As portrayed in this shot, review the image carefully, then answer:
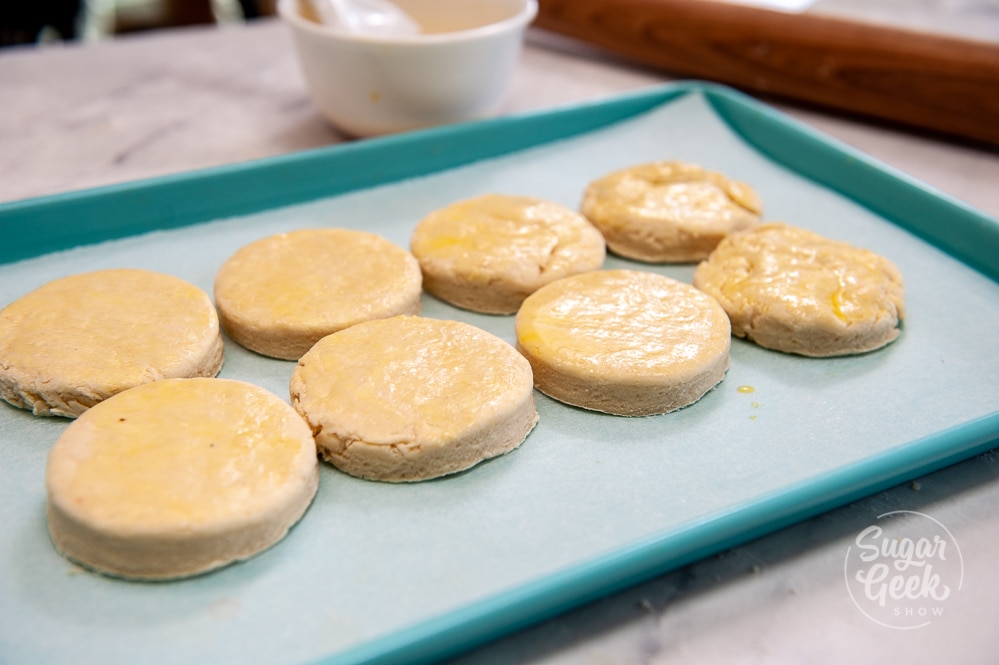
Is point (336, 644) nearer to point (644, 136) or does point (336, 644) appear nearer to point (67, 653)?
point (67, 653)

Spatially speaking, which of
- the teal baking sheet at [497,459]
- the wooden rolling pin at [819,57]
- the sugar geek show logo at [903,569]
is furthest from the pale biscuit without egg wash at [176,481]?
the wooden rolling pin at [819,57]

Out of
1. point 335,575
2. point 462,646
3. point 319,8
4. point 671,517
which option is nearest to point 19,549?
point 335,575

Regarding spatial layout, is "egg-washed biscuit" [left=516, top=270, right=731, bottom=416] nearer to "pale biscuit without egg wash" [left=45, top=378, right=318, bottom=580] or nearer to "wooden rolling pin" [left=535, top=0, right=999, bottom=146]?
"pale biscuit without egg wash" [left=45, top=378, right=318, bottom=580]

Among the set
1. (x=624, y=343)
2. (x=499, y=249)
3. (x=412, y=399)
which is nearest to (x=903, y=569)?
(x=624, y=343)

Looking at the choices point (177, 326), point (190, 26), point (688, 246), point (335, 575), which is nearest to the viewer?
point (335, 575)

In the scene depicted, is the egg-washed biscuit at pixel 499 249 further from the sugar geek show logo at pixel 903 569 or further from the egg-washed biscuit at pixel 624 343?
the sugar geek show logo at pixel 903 569

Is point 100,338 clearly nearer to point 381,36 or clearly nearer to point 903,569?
point 381,36
